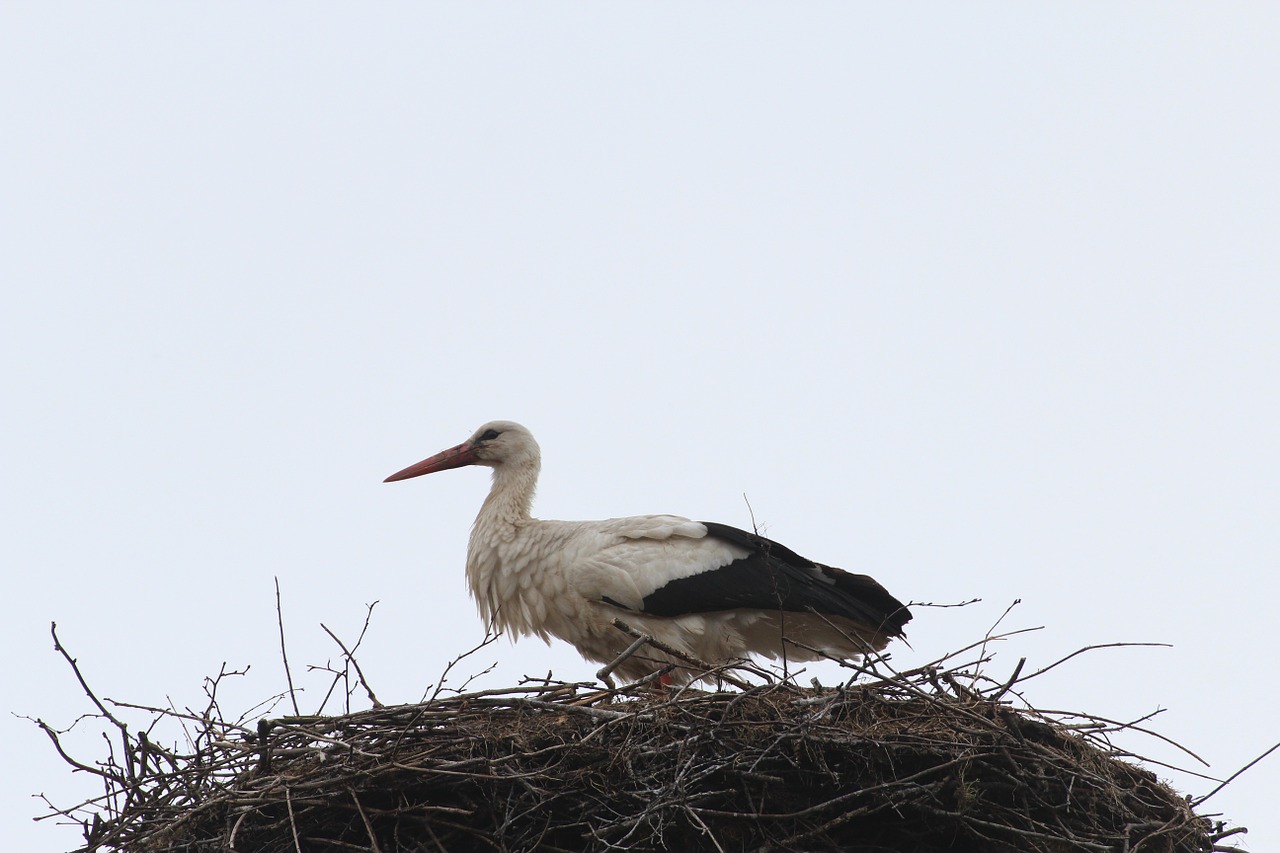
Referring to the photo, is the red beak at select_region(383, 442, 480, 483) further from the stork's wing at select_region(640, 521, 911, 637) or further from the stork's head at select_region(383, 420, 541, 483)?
the stork's wing at select_region(640, 521, 911, 637)

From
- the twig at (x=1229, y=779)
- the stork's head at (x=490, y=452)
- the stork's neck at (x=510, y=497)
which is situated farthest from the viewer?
the stork's head at (x=490, y=452)

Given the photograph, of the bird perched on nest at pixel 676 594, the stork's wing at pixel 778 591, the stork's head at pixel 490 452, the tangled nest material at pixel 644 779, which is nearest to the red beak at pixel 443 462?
the stork's head at pixel 490 452

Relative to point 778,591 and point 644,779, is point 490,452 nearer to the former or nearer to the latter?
point 778,591

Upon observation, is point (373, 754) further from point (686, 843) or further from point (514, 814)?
point (686, 843)

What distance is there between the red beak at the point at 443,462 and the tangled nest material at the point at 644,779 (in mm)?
2920

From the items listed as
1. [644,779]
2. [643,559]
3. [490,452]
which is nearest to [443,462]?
[490,452]

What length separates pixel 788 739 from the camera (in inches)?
165

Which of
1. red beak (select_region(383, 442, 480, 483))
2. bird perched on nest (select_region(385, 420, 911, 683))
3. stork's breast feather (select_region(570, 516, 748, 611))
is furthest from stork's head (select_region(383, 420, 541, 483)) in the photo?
stork's breast feather (select_region(570, 516, 748, 611))

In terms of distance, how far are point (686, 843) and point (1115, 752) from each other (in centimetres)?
143

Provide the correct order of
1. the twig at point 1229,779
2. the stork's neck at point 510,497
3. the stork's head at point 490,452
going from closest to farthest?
the twig at point 1229,779
the stork's neck at point 510,497
the stork's head at point 490,452

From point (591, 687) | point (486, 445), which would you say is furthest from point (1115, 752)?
point (486, 445)

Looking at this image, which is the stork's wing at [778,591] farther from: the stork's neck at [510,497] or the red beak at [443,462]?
the red beak at [443,462]

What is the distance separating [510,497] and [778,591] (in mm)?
1623

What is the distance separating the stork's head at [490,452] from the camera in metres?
7.08
